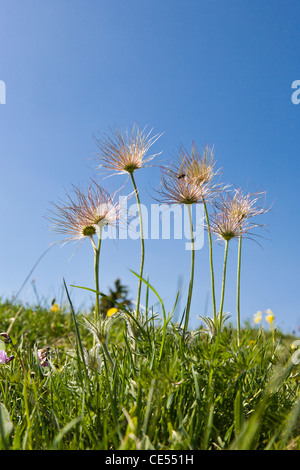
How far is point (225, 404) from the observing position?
2.11 meters

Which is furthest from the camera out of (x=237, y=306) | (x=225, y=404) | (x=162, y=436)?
(x=237, y=306)

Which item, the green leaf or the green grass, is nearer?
the green leaf

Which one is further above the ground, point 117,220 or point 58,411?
point 117,220

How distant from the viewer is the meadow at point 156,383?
173 cm

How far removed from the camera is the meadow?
1.73 meters

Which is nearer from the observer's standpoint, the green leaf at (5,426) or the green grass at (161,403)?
the green leaf at (5,426)

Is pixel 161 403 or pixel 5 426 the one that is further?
pixel 161 403

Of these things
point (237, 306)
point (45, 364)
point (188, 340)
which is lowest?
point (45, 364)

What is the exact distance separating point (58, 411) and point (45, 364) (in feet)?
3.53

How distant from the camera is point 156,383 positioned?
187 centimetres
